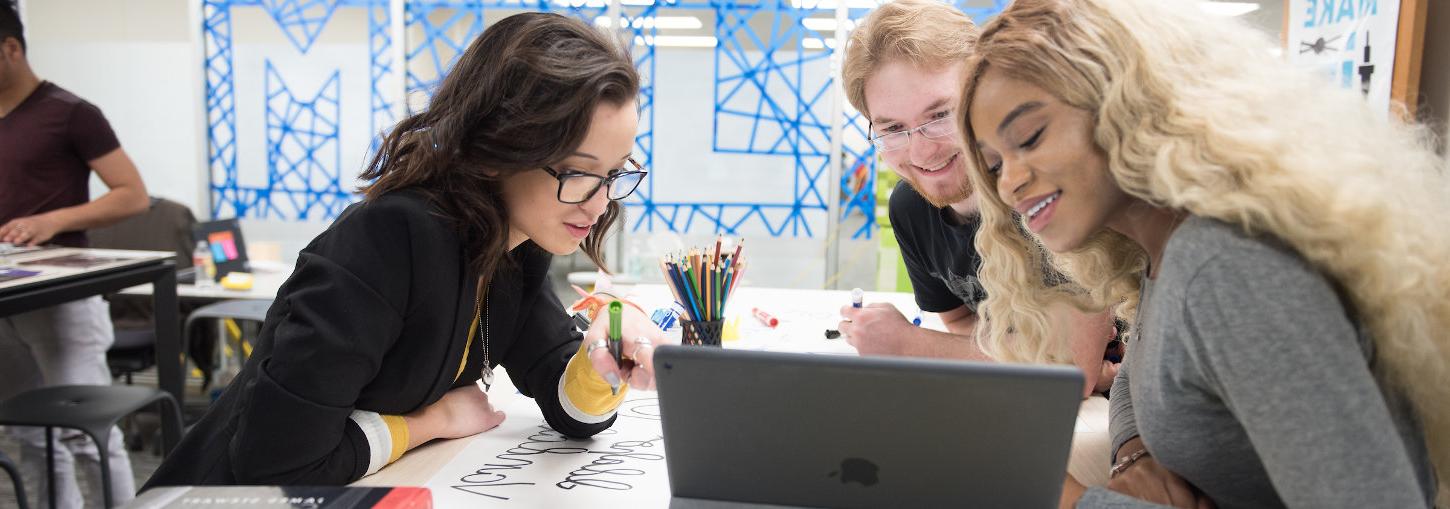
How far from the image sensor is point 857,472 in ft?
2.74

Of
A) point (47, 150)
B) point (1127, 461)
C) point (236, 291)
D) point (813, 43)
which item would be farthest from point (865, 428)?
point (813, 43)

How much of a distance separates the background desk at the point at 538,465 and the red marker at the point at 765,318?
612mm

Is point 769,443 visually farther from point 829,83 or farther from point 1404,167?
point 829,83

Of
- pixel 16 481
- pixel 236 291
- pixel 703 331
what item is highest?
pixel 703 331

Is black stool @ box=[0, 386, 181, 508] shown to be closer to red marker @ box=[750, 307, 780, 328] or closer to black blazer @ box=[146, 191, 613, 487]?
black blazer @ box=[146, 191, 613, 487]

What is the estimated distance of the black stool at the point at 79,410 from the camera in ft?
7.12

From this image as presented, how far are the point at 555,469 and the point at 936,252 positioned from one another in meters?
1.05

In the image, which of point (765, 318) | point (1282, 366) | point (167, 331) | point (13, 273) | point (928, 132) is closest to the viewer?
point (1282, 366)

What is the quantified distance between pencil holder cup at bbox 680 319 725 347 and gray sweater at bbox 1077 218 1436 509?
62 centimetres

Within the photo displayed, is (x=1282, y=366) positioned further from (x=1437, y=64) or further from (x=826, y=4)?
(x=826, y=4)

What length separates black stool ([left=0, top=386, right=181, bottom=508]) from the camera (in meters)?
2.17

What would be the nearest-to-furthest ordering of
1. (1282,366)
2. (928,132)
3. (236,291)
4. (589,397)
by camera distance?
(1282,366) → (589,397) → (928,132) → (236,291)

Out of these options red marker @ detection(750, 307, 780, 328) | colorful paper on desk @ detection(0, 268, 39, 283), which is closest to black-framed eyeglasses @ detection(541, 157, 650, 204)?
red marker @ detection(750, 307, 780, 328)

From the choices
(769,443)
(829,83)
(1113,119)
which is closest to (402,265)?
(769,443)
